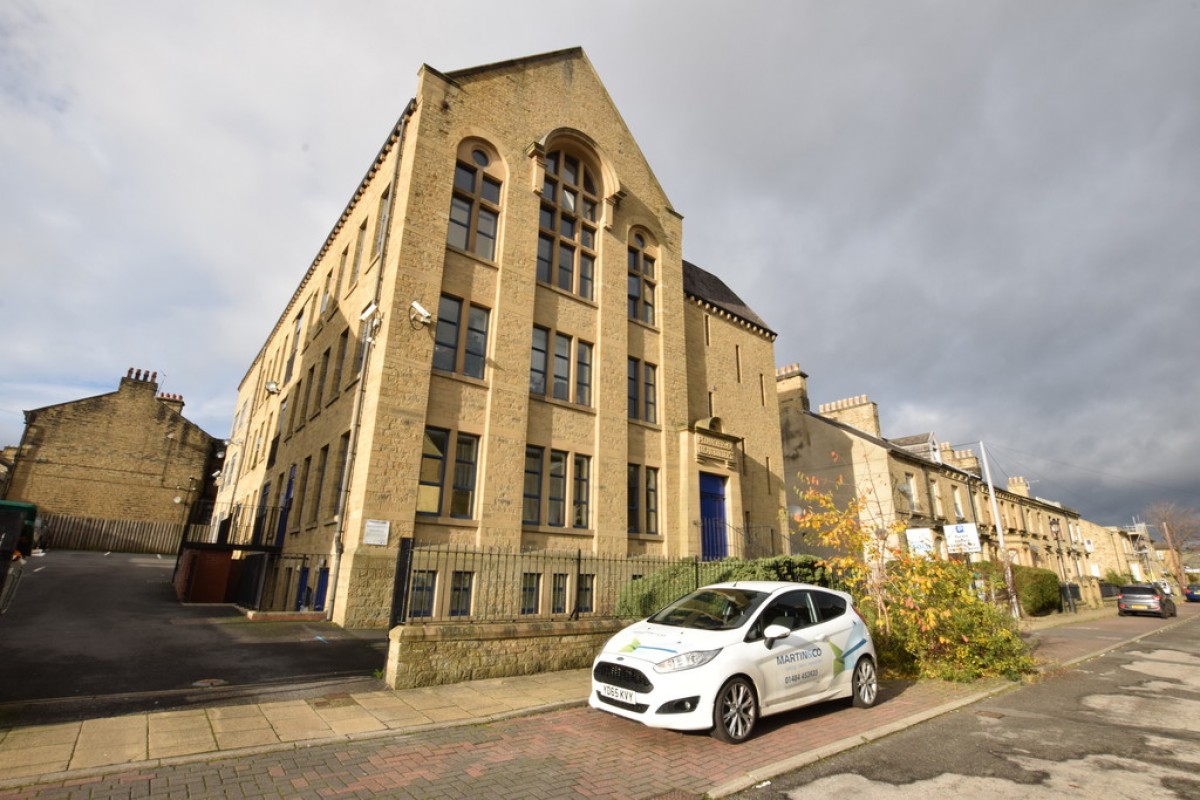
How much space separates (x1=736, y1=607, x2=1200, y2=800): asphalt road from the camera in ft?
16.6

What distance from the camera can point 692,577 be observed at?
41.7 feet

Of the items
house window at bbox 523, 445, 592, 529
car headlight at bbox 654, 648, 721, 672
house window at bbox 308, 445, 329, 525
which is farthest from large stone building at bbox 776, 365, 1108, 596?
car headlight at bbox 654, 648, 721, 672

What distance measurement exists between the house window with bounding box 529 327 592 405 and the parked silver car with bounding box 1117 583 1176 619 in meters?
31.2

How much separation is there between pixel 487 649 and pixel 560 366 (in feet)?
31.0

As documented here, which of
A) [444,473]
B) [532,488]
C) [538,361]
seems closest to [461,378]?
[444,473]

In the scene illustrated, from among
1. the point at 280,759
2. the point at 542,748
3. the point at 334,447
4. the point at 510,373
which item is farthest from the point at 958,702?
the point at 334,447

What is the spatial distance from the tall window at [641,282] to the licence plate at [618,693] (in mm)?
14308

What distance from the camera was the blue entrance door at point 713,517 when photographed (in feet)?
62.5

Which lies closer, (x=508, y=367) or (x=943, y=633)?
(x=943, y=633)

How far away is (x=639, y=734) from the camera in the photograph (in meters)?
6.59

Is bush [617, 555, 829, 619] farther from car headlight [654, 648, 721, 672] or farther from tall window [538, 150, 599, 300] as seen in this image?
tall window [538, 150, 599, 300]

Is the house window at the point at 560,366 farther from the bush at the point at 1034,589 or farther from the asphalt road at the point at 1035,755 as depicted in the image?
the bush at the point at 1034,589

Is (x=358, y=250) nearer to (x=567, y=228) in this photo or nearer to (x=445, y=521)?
(x=567, y=228)

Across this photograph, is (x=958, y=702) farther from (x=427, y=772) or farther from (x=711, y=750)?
(x=427, y=772)
